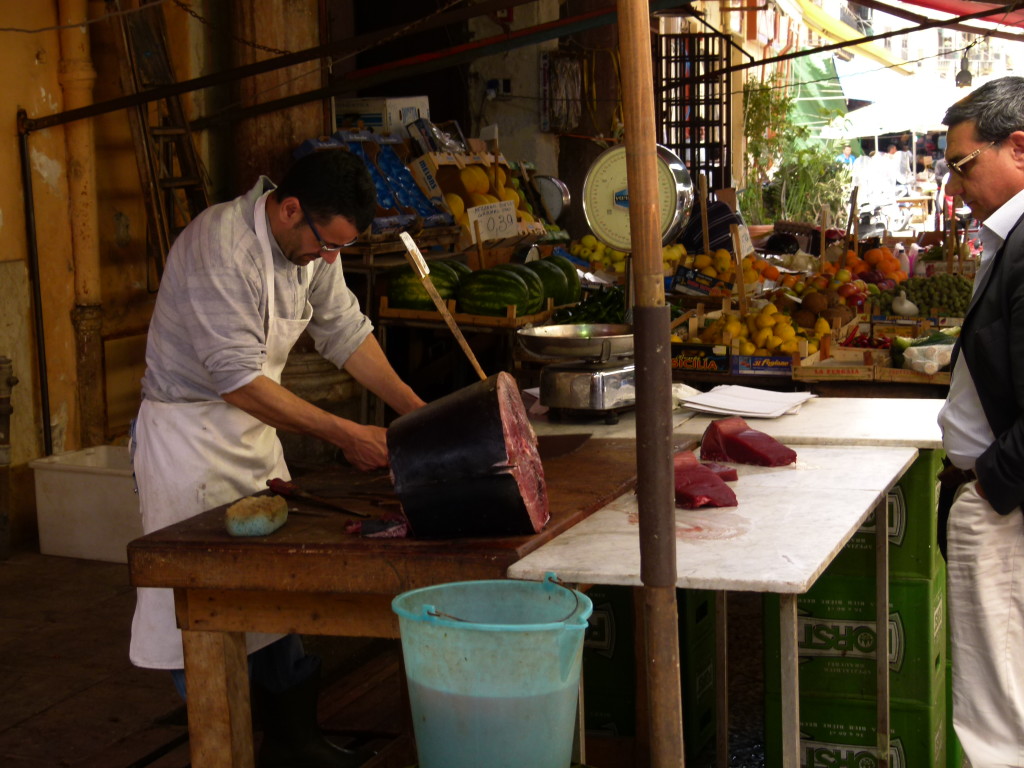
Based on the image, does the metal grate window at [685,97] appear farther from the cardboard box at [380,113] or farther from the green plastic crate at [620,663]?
the green plastic crate at [620,663]

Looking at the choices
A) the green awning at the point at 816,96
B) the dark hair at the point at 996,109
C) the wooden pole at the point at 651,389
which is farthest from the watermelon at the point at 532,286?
the green awning at the point at 816,96

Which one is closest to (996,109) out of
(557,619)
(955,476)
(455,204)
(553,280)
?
(955,476)

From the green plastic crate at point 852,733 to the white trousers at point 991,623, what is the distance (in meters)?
0.49

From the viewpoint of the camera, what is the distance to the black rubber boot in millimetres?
3830

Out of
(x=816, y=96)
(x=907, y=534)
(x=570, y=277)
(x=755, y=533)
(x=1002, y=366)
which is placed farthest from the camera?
(x=816, y=96)

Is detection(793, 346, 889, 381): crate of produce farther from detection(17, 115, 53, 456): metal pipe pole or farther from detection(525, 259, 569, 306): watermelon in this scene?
detection(17, 115, 53, 456): metal pipe pole

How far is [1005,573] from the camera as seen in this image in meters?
3.29

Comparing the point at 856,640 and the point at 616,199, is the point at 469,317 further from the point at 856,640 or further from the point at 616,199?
the point at 856,640

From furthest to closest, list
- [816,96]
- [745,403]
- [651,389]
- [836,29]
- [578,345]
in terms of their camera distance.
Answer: [816,96] < [836,29] < [745,403] < [578,345] < [651,389]

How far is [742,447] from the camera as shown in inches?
147

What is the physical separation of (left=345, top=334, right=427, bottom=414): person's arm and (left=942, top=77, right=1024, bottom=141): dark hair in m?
1.88

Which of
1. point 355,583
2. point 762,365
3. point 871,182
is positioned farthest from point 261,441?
point 871,182

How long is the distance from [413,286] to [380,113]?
1.78 metres

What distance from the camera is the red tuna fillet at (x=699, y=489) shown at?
3.20 meters
